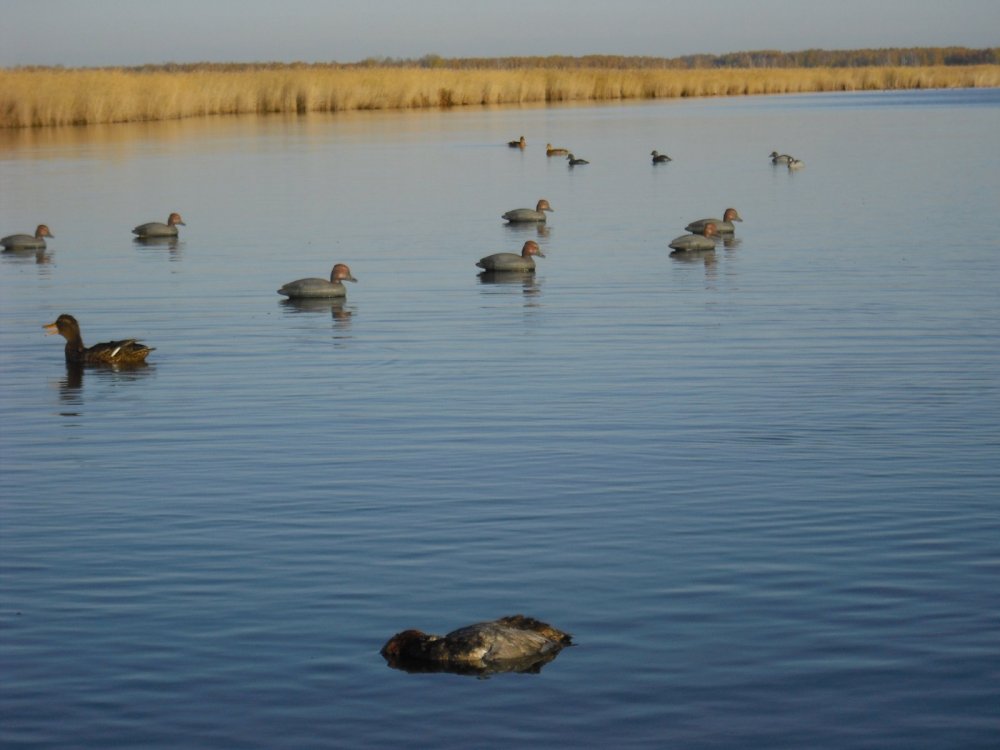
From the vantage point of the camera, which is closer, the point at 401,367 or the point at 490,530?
the point at 490,530

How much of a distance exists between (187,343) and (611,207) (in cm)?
1494

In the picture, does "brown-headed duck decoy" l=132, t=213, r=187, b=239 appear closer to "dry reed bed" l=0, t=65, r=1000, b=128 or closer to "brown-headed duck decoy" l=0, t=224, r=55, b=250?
"brown-headed duck decoy" l=0, t=224, r=55, b=250

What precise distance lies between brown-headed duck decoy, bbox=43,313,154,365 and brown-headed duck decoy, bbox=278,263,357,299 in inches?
141

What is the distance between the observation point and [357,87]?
6925 cm

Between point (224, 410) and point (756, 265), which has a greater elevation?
point (756, 265)

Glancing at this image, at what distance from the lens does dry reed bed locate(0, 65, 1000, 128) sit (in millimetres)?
57438

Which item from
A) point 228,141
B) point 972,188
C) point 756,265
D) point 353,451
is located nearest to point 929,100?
point 228,141

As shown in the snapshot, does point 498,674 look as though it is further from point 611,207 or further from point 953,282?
point 611,207

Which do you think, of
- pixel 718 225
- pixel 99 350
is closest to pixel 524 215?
pixel 718 225

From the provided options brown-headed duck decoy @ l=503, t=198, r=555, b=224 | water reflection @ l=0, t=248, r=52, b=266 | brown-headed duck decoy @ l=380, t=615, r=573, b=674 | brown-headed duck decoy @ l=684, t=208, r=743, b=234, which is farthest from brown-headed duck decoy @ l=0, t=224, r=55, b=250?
brown-headed duck decoy @ l=380, t=615, r=573, b=674

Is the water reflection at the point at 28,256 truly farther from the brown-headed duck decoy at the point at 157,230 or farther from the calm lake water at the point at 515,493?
the brown-headed duck decoy at the point at 157,230

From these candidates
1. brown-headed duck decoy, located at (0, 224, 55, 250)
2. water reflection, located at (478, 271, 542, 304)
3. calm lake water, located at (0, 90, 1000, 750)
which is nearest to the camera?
calm lake water, located at (0, 90, 1000, 750)

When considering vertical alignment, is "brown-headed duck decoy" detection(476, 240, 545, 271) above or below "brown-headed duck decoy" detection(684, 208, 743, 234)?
below

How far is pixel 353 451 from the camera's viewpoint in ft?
37.4
